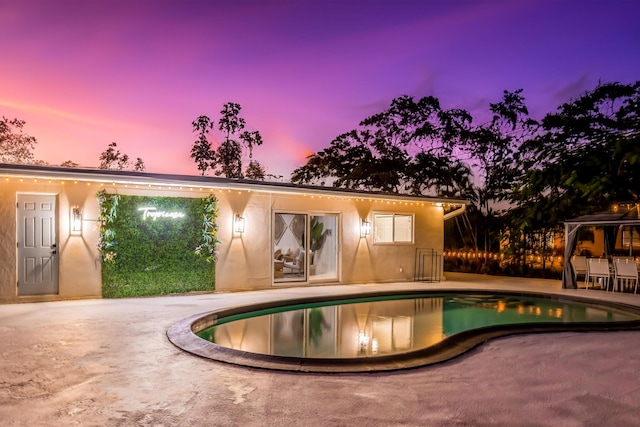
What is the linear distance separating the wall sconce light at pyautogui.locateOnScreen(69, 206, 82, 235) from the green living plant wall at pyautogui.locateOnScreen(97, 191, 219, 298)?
37 cm

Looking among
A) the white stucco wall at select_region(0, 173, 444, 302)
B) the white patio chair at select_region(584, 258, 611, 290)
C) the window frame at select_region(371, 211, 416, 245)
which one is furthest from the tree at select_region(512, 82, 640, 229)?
the window frame at select_region(371, 211, 416, 245)

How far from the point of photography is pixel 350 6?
11664mm

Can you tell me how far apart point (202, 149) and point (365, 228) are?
13.4 meters

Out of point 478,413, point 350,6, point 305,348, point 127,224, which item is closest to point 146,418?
point 478,413

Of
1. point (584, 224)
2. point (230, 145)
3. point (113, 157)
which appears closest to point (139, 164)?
point (113, 157)

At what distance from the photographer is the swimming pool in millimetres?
→ 4898

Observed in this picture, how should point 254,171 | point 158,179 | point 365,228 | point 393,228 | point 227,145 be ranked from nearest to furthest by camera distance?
point 158,179, point 365,228, point 393,228, point 227,145, point 254,171

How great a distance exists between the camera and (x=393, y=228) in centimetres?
1364

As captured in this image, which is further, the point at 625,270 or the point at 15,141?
the point at 15,141

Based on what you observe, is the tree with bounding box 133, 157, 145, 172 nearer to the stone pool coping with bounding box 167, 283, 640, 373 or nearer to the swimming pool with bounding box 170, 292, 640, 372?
the stone pool coping with bounding box 167, 283, 640, 373

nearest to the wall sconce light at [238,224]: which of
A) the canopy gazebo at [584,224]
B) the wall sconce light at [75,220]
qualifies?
the wall sconce light at [75,220]

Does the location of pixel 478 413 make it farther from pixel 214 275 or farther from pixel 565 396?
pixel 214 275

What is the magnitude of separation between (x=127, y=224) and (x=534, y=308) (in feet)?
27.8

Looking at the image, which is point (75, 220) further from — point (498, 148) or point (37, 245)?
point (498, 148)
